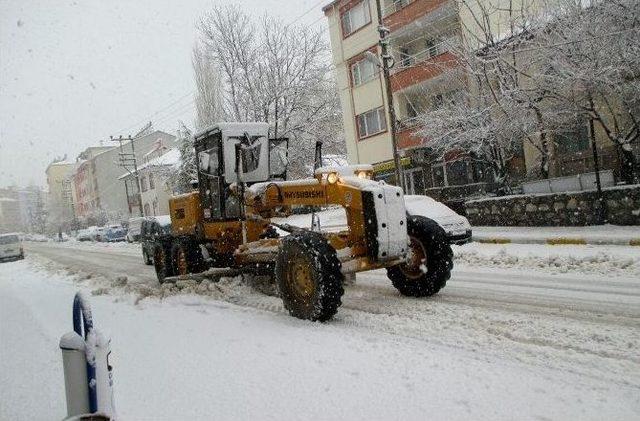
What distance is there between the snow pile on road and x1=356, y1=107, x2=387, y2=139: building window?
15.1 meters

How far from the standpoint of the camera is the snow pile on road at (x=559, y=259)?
25.4 feet

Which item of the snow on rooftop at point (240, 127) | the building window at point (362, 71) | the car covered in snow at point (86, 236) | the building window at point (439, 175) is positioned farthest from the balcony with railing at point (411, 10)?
the car covered in snow at point (86, 236)

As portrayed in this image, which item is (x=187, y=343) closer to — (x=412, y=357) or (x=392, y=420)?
(x=412, y=357)

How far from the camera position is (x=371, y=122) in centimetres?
2645

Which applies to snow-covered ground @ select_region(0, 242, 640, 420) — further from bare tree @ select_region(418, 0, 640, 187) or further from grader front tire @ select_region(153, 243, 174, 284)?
bare tree @ select_region(418, 0, 640, 187)

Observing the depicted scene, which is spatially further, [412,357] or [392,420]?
[412,357]

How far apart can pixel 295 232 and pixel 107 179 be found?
7920 cm

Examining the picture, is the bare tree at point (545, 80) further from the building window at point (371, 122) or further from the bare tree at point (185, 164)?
the bare tree at point (185, 164)

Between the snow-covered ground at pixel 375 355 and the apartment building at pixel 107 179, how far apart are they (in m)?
64.7

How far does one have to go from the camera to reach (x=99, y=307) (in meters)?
8.06

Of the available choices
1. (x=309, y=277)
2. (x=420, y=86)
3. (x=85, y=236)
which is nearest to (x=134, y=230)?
(x=85, y=236)

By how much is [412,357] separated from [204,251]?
5.92 m

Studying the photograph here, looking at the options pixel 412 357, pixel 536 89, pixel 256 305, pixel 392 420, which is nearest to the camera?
pixel 392 420

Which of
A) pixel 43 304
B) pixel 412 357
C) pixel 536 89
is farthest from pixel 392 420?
pixel 536 89
